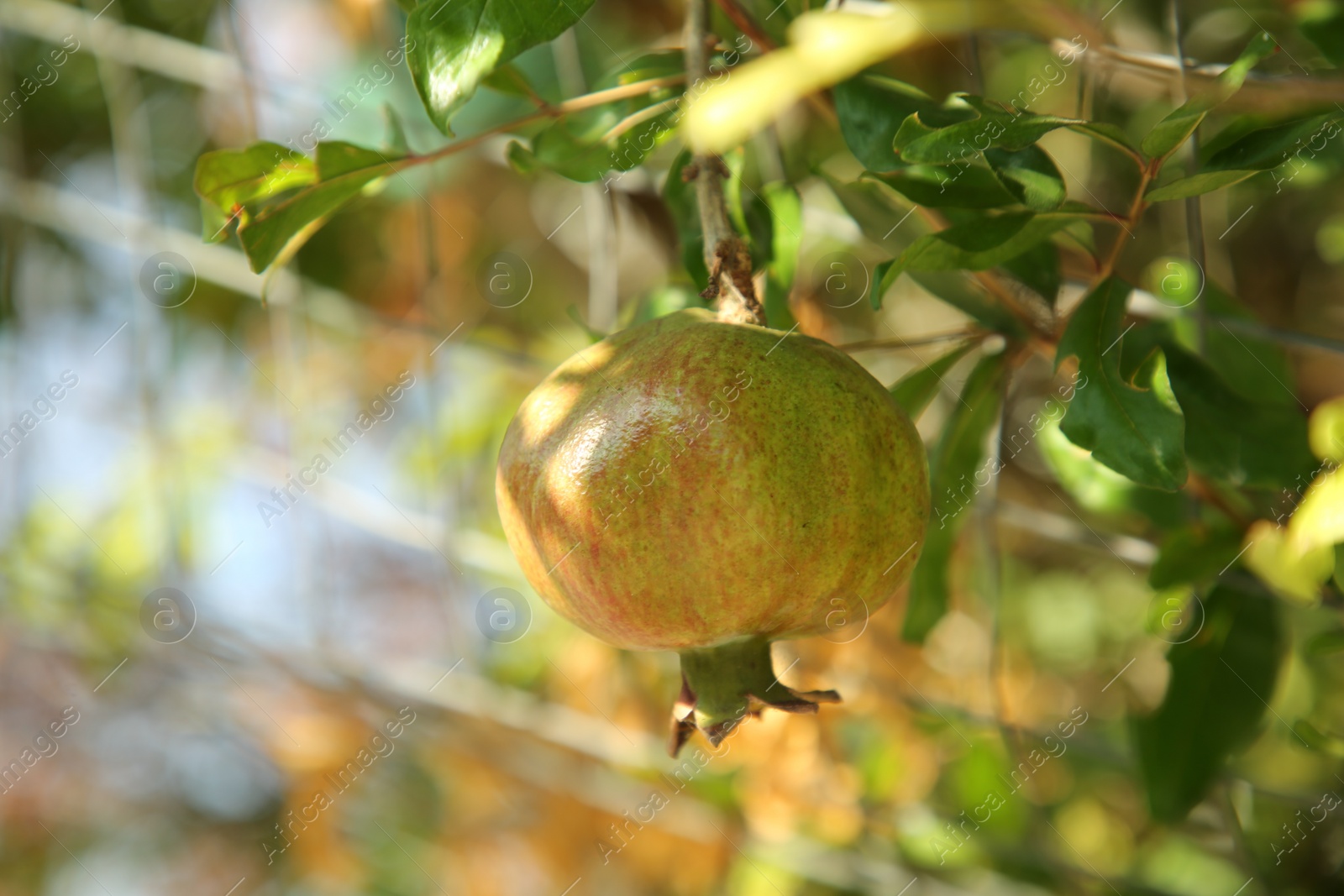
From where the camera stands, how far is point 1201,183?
18.1 inches

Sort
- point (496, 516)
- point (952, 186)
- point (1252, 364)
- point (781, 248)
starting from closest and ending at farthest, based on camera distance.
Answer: point (952, 186) < point (781, 248) < point (1252, 364) < point (496, 516)

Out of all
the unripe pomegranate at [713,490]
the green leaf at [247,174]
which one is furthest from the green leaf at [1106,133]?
the green leaf at [247,174]

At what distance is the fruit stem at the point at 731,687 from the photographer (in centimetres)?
48

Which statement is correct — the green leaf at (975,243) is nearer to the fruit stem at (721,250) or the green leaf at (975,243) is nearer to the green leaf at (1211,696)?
the fruit stem at (721,250)

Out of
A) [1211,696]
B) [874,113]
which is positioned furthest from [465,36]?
[1211,696]

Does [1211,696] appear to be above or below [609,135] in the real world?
below

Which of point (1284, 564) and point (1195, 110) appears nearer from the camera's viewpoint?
point (1195, 110)

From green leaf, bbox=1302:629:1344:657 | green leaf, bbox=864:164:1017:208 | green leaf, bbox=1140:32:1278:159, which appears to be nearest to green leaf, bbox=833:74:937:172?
green leaf, bbox=864:164:1017:208

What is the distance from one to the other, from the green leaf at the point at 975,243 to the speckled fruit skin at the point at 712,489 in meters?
0.07

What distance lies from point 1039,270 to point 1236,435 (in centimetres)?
15

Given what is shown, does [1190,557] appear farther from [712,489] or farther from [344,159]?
[344,159]

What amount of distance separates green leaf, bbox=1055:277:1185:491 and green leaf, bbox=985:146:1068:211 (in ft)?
0.22

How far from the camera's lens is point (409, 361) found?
5.30ft

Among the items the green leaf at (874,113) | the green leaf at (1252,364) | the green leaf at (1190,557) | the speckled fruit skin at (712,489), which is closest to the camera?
the speckled fruit skin at (712,489)
